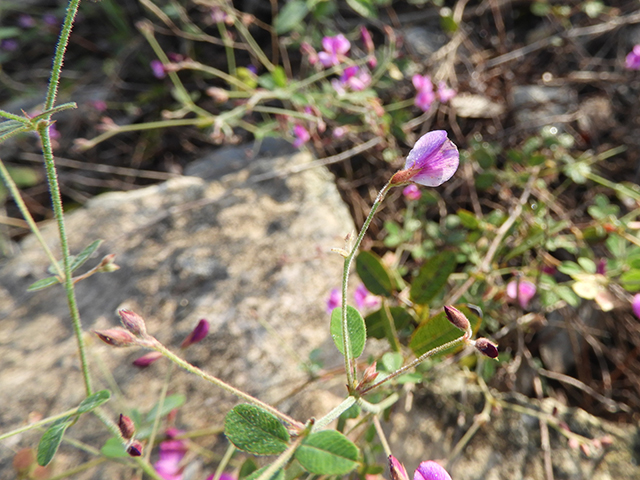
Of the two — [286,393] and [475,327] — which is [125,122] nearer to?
[286,393]

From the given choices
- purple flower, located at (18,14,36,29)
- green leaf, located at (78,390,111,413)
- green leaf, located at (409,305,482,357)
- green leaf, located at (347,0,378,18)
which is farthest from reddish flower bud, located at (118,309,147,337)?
purple flower, located at (18,14,36,29)

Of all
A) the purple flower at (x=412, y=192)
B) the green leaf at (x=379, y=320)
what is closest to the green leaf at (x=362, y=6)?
the purple flower at (x=412, y=192)

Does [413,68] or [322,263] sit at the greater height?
[413,68]

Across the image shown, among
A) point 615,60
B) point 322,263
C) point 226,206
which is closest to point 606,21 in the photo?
point 615,60

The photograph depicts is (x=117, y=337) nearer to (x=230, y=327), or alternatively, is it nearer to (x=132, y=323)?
(x=132, y=323)

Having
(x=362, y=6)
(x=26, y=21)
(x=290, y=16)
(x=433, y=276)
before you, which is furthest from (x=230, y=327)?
(x=26, y=21)

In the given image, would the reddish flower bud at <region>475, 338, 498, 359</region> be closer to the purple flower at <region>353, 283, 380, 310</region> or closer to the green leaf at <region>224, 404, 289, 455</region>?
the green leaf at <region>224, 404, 289, 455</region>

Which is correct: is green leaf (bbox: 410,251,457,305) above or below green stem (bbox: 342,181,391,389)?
below
